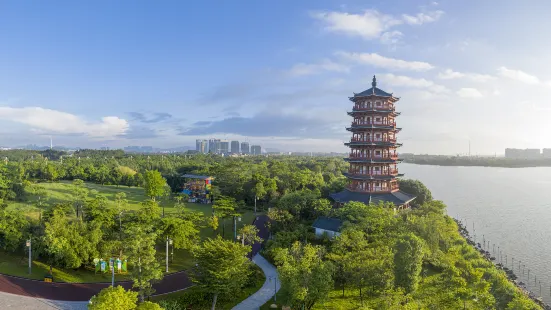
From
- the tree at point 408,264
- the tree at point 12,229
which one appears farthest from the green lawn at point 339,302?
the tree at point 12,229

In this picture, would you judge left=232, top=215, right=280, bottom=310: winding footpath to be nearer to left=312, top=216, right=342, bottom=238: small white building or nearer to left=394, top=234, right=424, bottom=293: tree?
left=312, top=216, right=342, bottom=238: small white building

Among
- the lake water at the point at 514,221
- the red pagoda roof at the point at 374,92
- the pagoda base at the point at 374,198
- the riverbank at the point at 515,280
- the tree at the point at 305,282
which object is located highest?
the red pagoda roof at the point at 374,92

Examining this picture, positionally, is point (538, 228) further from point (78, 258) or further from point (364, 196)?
point (78, 258)

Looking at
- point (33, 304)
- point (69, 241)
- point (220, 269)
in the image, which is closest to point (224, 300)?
point (220, 269)

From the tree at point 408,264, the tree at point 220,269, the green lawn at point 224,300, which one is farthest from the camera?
the green lawn at point 224,300

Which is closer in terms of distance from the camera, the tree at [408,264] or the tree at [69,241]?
the tree at [408,264]

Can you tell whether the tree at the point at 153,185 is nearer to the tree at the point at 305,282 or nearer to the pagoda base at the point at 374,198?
the pagoda base at the point at 374,198

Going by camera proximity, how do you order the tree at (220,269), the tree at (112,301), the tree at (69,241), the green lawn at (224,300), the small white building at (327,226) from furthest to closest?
the small white building at (327,226) < the tree at (69,241) < the green lawn at (224,300) < the tree at (220,269) < the tree at (112,301)
